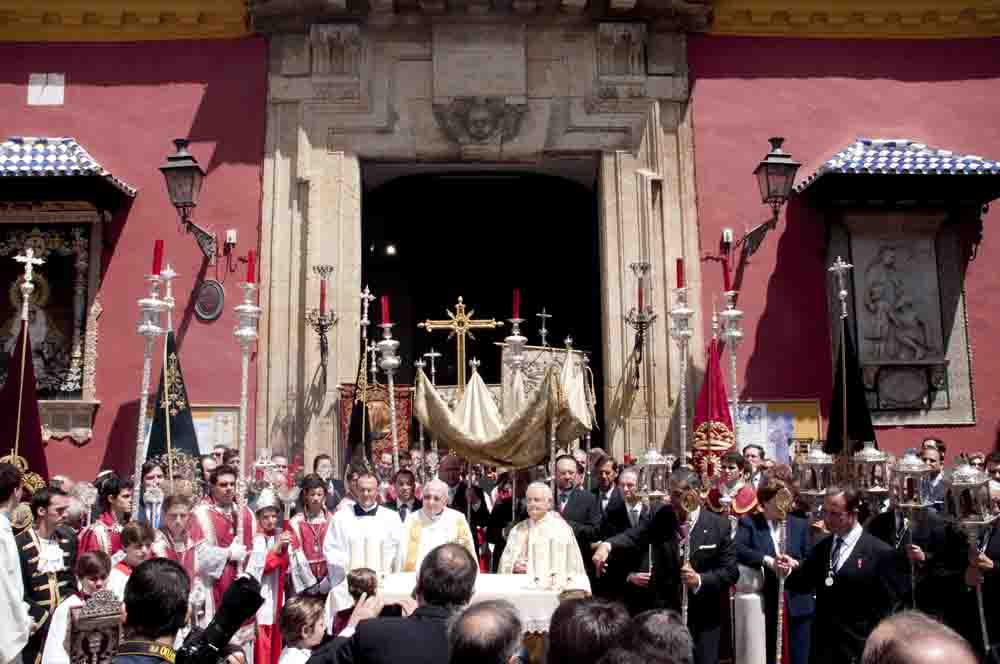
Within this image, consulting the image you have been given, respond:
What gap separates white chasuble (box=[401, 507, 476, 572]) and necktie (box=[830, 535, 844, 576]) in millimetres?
2530

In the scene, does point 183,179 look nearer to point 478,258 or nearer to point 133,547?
point 133,547

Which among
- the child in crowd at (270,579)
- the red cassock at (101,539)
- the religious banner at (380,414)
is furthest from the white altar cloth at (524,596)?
the religious banner at (380,414)

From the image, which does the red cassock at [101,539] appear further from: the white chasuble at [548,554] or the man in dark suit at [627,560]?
the man in dark suit at [627,560]

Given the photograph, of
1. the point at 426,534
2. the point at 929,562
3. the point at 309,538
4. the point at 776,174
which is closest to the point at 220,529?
the point at 309,538

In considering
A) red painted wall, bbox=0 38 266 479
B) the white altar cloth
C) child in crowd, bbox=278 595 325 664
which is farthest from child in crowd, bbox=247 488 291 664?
red painted wall, bbox=0 38 266 479

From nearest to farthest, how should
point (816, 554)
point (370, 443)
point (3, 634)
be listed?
point (3, 634), point (816, 554), point (370, 443)

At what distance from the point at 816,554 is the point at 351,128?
8680 mm

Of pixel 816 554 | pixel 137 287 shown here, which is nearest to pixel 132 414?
pixel 137 287

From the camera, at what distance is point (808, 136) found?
40.6 feet

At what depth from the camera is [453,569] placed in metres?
3.76

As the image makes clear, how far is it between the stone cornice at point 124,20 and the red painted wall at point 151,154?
0.44ft

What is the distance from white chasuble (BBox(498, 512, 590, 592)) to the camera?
627 centimetres

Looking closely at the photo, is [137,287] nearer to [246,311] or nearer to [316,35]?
[316,35]

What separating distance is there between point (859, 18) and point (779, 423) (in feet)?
18.1
